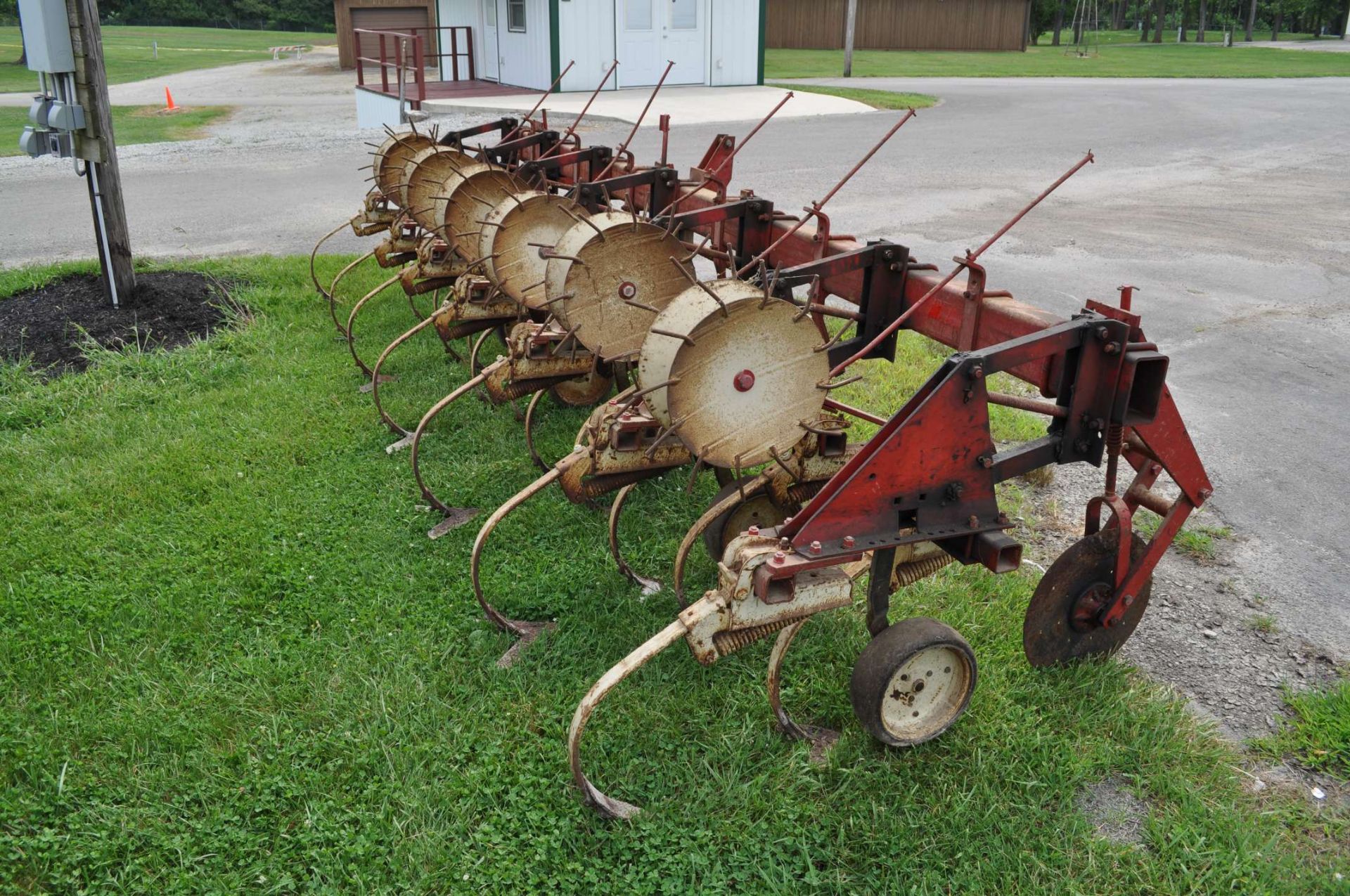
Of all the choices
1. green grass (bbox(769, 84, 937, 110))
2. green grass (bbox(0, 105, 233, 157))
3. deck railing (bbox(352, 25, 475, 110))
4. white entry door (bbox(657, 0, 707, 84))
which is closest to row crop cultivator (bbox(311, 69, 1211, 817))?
deck railing (bbox(352, 25, 475, 110))

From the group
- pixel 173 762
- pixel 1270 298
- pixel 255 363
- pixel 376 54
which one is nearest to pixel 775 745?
pixel 173 762

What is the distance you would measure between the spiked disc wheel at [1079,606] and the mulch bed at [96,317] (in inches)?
248

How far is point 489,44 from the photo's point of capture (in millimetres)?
23922

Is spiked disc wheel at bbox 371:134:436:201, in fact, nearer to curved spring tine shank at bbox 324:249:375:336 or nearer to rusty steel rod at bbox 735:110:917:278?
curved spring tine shank at bbox 324:249:375:336

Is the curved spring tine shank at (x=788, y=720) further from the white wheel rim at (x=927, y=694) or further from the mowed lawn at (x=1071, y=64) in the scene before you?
the mowed lawn at (x=1071, y=64)

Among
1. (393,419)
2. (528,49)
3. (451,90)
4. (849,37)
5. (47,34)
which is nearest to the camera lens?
(393,419)

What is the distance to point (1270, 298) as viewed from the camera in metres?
8.41

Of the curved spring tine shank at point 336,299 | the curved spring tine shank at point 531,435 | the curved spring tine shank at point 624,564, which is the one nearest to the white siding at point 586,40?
the curved spring tine shank at point 336,299

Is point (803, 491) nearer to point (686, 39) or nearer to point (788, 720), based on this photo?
point (788, 720)

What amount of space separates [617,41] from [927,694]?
21.4 metres

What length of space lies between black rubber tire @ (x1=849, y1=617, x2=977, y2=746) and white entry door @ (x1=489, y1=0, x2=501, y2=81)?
2296 cm

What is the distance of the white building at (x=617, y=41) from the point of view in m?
21.4

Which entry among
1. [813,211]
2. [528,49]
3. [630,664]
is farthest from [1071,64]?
[630,664]

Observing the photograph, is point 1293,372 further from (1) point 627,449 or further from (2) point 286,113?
(2) point 286,113
